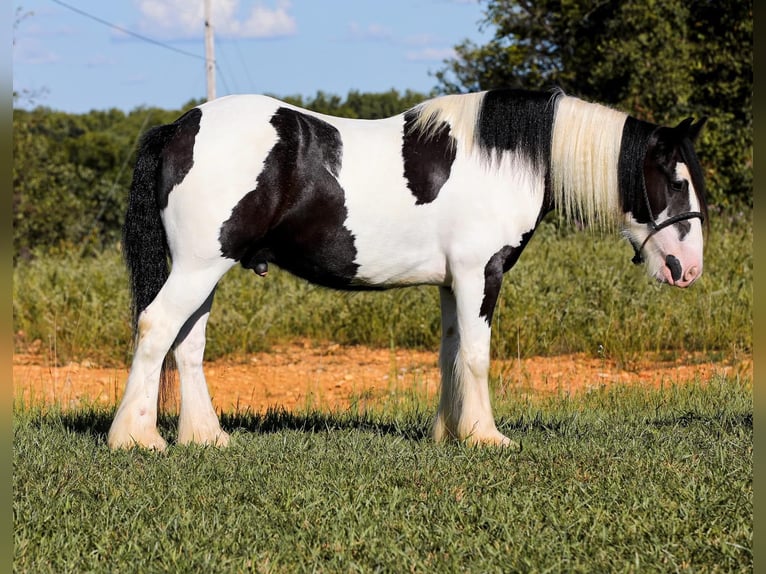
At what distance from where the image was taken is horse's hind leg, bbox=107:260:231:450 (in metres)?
4.98

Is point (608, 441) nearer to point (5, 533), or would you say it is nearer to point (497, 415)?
point (497, 415)

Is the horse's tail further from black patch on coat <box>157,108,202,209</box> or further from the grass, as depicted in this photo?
the grass

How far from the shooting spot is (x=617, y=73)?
15602 mm

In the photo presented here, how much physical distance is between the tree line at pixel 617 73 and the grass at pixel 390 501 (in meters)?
9.72

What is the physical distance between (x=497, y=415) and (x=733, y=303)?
4201 mm

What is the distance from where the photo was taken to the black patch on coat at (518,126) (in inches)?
205

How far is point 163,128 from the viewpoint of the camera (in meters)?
5.19

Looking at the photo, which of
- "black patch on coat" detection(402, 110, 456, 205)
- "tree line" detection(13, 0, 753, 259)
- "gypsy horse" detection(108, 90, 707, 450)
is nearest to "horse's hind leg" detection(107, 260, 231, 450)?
"gypsy horse" detection(108, 90, 707, 450)

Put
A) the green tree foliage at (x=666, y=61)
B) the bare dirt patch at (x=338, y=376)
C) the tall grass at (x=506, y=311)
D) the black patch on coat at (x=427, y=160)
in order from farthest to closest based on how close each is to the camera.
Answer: the green tree foliage at (x=666, y=61) → the tall grass at (x=506, y=311) → the bare dirt patch at (x=338, y=376) → the black patch on coat at (x=427, y=160)

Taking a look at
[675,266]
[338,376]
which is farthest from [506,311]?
[675,266]

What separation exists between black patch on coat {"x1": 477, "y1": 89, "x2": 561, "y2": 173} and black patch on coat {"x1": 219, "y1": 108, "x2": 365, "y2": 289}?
0.84 metres

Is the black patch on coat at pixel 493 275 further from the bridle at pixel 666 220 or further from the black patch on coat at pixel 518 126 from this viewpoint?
the bridle at pixel 666 220

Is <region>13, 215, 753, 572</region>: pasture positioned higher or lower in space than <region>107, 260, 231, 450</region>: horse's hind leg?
lower

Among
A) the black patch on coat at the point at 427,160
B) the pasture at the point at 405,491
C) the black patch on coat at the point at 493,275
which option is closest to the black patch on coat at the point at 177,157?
the black patch on coat at the point at 427,160
